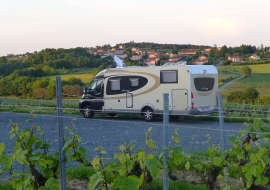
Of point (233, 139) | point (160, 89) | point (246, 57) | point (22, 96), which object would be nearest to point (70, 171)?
point (233, 139)

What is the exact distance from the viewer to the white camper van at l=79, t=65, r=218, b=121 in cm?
1129

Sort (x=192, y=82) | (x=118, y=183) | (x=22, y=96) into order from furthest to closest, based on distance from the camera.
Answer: (x=22, y=96) < (x=192, y=82) < (x=118, y=183)

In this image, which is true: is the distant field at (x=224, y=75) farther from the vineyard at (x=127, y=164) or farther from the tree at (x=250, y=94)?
the vineyard at (x=127, y=164)

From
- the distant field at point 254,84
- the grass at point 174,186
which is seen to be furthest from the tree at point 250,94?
the grass at point 174,186

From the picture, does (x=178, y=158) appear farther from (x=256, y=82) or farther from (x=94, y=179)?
(x=256, y=82)

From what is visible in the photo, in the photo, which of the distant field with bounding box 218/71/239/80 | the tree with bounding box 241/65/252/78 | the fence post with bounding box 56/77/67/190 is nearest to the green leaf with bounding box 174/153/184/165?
the fence post with bounding box 56/77/67/190

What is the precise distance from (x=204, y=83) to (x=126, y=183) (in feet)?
31.7

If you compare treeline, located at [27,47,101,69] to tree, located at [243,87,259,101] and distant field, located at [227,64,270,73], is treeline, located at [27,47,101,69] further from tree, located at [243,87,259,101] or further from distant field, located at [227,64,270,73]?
distant field, located at [227,64,270,73]

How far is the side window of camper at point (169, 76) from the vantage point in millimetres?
11438

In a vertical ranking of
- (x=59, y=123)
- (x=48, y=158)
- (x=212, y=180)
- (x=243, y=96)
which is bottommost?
(x=243, y=96)

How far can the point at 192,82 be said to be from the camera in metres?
11.2

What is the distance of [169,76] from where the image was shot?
1158cm

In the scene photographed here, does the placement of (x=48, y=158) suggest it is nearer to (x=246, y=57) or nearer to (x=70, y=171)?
(x=70, y=171)

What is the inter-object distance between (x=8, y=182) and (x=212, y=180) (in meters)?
2.61
